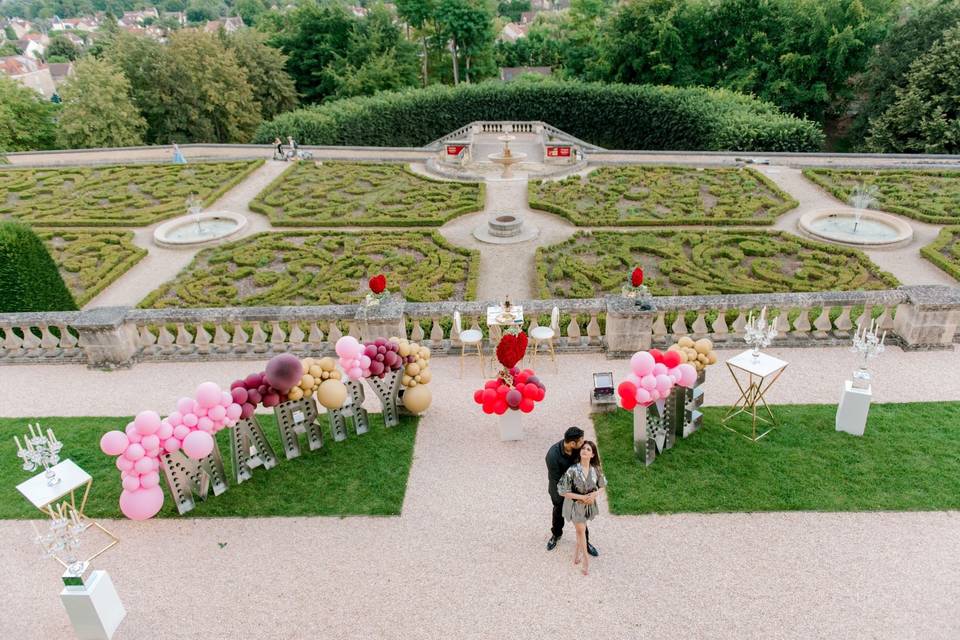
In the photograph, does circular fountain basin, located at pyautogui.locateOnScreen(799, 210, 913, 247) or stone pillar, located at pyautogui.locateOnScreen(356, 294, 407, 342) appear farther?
circular fountain basin, located at pyautogui.locateOnScreen(799, 210, 913, 247)

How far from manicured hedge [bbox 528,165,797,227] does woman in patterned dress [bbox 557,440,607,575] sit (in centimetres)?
1607

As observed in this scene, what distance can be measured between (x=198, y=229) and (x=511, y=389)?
17625 mm

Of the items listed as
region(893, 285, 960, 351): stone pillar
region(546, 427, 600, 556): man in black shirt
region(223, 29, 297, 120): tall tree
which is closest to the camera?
region(546, 427, 600, 556): man in black shirt

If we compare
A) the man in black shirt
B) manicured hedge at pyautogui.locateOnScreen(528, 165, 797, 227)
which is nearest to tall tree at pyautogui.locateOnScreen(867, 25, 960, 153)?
manicured hedge at pyautogui.locateOnScreen(528, 165, 797, 227)

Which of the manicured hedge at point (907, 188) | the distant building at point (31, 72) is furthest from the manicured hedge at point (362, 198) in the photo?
the distant building at point (31, 72)

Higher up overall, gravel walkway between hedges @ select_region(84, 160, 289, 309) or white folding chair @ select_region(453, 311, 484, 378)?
white folding chair @ select_region(453, 311, 484, 378)

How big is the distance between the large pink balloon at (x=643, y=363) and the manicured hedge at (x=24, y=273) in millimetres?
13784

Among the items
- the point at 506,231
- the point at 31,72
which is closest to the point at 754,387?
the point at 506,231

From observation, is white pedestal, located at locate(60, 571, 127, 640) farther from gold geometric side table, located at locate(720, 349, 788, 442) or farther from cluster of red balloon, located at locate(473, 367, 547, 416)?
gold geometric side table, located at locate(720, 349, 788, 442)

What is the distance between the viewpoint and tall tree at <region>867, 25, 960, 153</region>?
34875mm

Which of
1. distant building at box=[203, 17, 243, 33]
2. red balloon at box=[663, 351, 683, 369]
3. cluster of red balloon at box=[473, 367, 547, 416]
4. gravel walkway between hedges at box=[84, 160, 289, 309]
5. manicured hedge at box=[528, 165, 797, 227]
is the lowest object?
gravel walkway between hedges at box=[84, 160, 289, 309]

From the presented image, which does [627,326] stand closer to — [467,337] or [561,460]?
[467,337]

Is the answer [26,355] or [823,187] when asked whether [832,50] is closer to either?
[823,187]

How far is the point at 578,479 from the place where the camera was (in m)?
7.95
